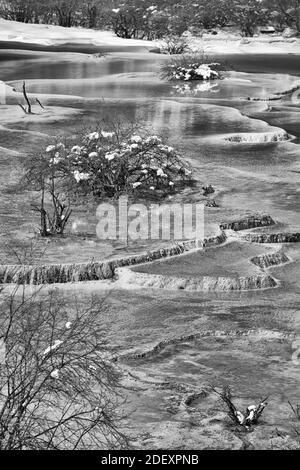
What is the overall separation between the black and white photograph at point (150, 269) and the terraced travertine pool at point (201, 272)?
3 cm

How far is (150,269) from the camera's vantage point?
13.0 meters

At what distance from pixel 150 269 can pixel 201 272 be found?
64 cm

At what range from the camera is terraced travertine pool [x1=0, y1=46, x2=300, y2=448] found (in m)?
9.16

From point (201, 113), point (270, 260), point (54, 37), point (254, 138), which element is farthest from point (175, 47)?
point (270, 260)

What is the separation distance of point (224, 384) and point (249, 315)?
2.18 metres

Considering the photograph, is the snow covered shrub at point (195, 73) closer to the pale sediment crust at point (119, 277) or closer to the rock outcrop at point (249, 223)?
the rock outcrop at point (249, 223)

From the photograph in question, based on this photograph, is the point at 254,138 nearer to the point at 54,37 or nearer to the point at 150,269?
the point at 150,269

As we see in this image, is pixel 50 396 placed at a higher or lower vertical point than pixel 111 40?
higher

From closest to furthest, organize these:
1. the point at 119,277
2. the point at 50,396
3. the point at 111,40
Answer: the point at 50,396 < the point at 119,277 < the point at 111,40

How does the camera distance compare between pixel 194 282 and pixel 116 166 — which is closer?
pixel 194 282

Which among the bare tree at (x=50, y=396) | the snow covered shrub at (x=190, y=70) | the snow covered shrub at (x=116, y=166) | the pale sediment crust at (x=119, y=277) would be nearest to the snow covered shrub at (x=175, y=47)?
the snow covered shrub at (x=190, y=70)
